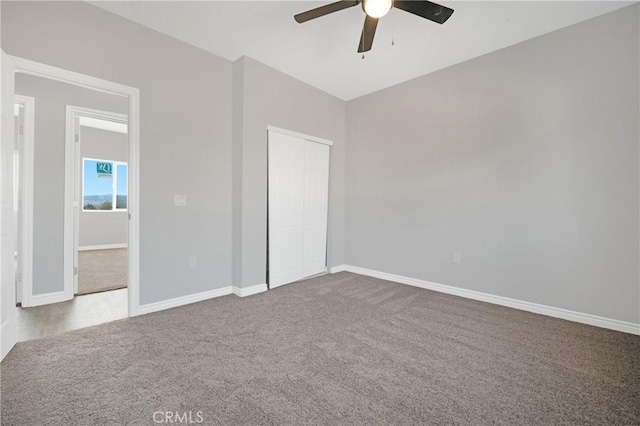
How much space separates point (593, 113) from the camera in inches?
105

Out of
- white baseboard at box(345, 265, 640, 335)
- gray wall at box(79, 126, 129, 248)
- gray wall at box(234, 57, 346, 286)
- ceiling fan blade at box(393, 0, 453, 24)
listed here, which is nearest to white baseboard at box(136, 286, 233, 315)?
gray wall at box(234, 57, 346, 286)

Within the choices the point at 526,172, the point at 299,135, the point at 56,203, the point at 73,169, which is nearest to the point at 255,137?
the point at 299,135

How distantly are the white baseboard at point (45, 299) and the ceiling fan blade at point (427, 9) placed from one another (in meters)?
4.48

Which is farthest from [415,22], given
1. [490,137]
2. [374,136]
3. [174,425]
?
[174,425]

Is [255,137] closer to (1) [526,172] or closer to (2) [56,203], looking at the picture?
(2) [56,203]

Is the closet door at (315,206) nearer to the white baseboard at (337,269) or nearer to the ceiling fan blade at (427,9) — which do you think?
the white baseboard at (337,269)

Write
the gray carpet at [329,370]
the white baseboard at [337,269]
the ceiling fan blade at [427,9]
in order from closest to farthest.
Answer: the gray carpet at [329,370], the ceiling fan blade at [427,9], the white baseboard at [337,269]

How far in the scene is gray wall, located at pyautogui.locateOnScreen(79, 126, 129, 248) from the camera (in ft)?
22.2

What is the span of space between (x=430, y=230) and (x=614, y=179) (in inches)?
70.4

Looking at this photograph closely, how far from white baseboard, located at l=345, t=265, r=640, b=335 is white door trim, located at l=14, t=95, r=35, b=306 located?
13.9 ft

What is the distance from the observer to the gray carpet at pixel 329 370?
4.98ft

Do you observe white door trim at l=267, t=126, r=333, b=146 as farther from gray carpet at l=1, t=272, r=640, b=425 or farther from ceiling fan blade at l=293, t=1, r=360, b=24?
gray carpet at l=1, t=272, r=640, b=425

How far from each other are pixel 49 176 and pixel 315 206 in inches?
128

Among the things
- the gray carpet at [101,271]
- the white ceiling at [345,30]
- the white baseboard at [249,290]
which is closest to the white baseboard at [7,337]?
the gray carpet at [101,271]
